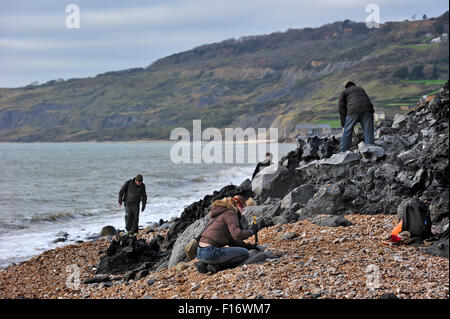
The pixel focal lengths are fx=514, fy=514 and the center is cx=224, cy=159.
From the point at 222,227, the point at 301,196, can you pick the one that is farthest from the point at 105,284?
the point at 301,196

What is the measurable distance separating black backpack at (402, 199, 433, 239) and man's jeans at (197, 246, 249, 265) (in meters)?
2.81

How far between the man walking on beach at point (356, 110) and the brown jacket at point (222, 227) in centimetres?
692

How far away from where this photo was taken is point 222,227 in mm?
8250

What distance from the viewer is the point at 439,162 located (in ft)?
34.5

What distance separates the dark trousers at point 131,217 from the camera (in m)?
15.0

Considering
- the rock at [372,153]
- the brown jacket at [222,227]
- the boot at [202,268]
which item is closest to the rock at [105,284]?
the boot at [202,268]

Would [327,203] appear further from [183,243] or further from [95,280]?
[95,280]

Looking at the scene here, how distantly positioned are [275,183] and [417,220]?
22.4 ft

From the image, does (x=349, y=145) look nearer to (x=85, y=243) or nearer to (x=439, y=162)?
(x=439, y=162)

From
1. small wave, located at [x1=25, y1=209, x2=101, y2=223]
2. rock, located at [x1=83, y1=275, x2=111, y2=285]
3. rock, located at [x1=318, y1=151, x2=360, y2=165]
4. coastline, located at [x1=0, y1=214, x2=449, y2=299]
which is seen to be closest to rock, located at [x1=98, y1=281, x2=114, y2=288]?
coastline, located at [x1=0, y1=214, x2=449, y2=299]

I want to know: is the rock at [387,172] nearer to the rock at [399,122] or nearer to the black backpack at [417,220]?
the black backpack at [417,220]

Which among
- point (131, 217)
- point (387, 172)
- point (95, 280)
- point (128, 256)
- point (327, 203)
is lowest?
point (95, 280)
